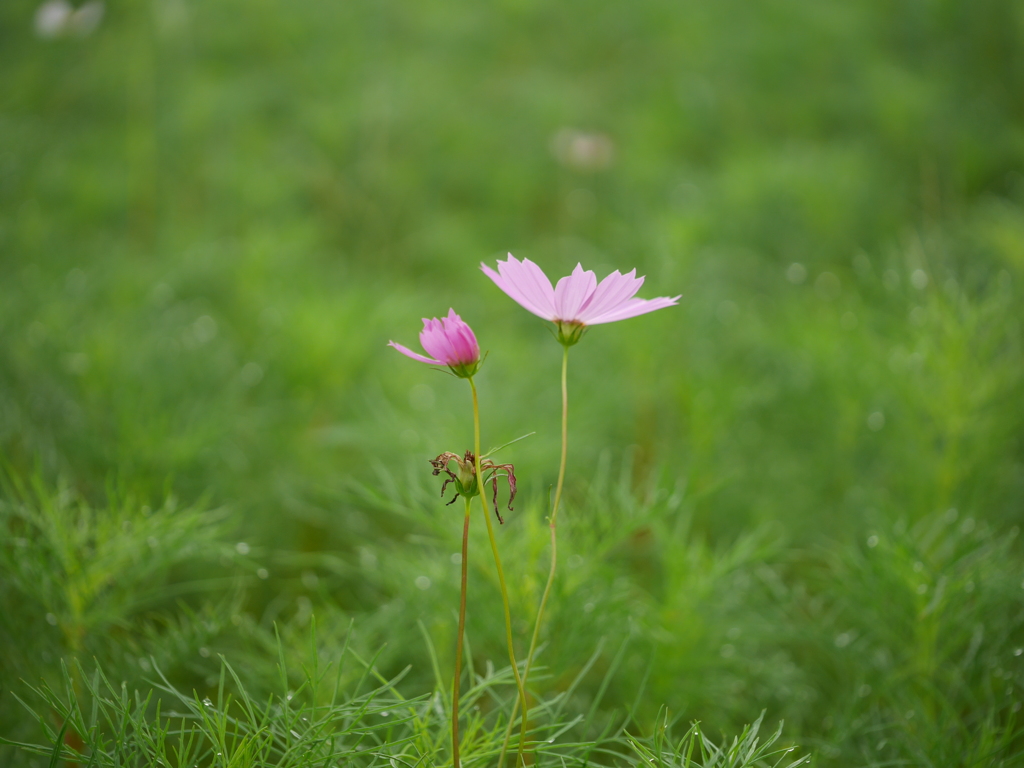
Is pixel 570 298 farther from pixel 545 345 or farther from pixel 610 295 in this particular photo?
pixel 545 345

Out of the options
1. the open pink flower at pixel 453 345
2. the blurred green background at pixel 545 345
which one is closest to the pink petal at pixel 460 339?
the open pink flower at pixel 453 345

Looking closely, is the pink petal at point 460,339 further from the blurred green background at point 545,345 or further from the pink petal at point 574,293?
the blurred green background at point 545,345

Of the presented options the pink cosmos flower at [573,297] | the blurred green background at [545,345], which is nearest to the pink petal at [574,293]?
the pink cosmos flower at [573,297]

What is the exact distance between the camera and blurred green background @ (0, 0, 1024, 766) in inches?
21.0

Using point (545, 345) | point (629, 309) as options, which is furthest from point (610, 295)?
point (545, 345)

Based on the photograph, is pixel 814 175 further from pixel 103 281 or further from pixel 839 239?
pixel 103 281

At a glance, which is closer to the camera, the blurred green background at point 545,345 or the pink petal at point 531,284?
the pink petal at point 531,284

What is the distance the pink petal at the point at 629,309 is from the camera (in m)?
0.30

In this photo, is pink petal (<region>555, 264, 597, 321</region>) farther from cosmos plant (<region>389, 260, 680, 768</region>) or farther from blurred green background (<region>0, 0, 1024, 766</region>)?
blurred green background (<region>0, 0, 1024, 766</region>)

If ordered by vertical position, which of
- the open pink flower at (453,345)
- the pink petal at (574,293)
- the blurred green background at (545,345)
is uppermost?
the pink petal at (574,293)

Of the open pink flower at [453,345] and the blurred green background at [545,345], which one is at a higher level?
the open pink flower at [453,345]

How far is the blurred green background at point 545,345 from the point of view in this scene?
0.53 metres

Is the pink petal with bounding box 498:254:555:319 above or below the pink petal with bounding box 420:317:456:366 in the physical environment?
above

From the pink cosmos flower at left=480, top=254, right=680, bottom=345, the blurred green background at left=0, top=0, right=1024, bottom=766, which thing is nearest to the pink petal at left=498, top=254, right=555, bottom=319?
the pink cosmos flower at left=480, top=254, right=680, bottom=345
